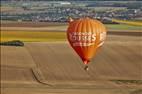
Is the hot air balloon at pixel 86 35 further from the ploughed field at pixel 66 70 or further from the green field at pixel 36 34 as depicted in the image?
the green field at pixel 36 34

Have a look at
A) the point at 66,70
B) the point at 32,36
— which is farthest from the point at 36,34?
the point at 66,70

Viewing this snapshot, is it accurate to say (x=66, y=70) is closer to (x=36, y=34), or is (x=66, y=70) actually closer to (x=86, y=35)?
(x=86, y=35)

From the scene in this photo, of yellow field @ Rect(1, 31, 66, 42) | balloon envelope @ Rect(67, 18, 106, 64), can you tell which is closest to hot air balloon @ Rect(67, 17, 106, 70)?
balloon envelope @ Rect(67, 18, 106, 64)

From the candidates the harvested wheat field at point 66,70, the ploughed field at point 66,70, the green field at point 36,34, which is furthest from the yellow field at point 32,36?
the harvested wheat field at point 66,70

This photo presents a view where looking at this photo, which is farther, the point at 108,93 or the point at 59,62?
the point at 59,62

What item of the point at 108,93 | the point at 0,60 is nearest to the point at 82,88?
the point at 108,93

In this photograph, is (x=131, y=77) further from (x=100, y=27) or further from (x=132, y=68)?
(x=100, y=27)
